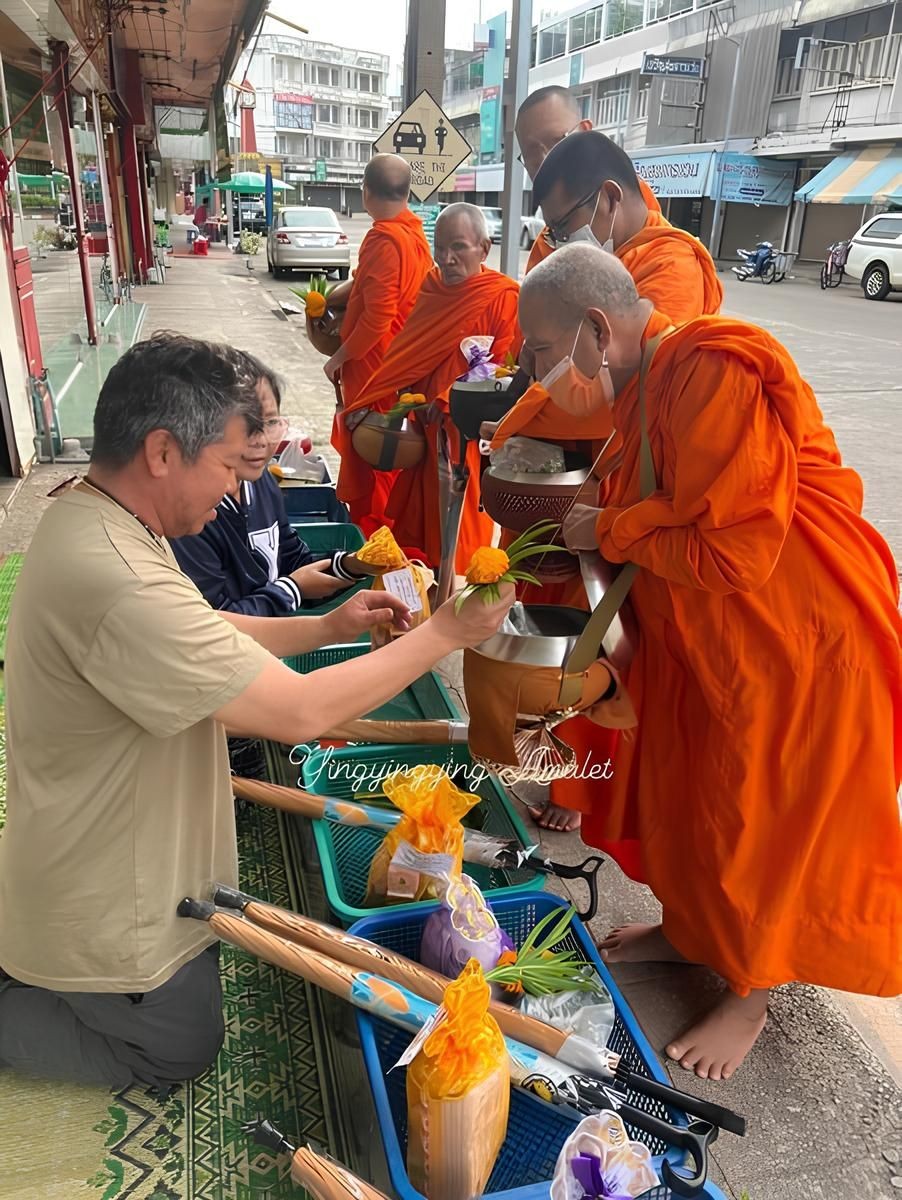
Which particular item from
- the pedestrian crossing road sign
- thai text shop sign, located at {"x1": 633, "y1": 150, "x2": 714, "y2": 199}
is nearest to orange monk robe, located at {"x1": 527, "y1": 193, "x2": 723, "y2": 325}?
the pedestrian crossing road sign

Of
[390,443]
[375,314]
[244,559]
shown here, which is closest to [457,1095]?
[244,559]

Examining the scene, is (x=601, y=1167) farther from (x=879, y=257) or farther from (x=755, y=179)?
(x=755, y=179)

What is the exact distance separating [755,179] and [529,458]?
31126 mm

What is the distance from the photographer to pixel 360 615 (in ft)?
6.36

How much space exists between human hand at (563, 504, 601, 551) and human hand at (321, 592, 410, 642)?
410mm

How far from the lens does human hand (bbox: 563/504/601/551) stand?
1822mm

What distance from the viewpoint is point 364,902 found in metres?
2.03

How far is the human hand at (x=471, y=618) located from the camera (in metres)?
1.56

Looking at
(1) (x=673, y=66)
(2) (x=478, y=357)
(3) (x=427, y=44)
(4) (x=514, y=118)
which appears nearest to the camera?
(2) (x=478, y=357)

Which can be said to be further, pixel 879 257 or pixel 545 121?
pixel 879 257

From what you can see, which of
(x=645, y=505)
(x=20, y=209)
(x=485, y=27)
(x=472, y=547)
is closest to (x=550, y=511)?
(x=645, y=505)

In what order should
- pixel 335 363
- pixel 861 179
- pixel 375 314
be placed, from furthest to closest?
pixel 861 179
pixel 335 363
pixel 375 314

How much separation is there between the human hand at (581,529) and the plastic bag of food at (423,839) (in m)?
0.56

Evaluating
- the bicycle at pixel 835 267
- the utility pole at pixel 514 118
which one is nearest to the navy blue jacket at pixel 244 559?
the utility pole at pixel 514 118
